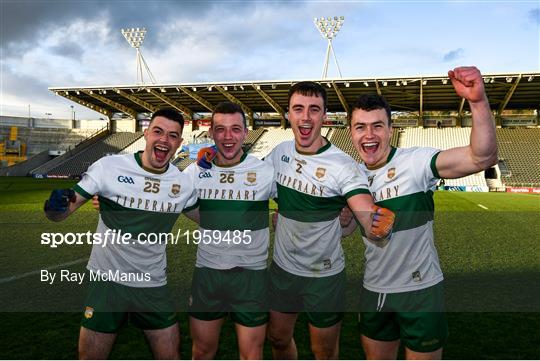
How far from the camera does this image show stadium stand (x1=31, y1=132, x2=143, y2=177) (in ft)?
143

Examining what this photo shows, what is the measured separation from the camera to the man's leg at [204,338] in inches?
124

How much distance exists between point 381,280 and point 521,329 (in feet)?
8.30

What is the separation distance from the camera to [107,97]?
43562 mm

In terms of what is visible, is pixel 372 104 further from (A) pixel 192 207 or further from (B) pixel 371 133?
(A) pixel 192 207

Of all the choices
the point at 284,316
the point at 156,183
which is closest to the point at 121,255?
the point at 156,183

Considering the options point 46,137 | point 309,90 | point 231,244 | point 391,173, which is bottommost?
point 231,244

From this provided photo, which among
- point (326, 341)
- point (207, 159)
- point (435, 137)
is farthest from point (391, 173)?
point (435, 137)

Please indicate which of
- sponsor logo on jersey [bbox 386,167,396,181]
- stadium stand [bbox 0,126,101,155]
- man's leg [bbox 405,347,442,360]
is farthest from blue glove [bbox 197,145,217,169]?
stadium stand [bbox 0,126,101,155]

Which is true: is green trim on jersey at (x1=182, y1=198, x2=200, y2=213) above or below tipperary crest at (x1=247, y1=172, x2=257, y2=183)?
below

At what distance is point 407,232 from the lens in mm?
2883

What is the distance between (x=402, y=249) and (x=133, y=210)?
1.89 meters

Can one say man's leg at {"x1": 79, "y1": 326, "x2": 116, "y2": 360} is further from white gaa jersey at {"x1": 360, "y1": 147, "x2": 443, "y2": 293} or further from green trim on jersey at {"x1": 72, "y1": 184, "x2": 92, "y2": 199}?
white gaa jersey at {"x1": 360, "y1": 147, "x2": 443, "y2": 293}

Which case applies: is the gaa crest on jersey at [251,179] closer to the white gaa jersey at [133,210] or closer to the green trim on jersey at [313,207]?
the green trim on jersey at [313,207]

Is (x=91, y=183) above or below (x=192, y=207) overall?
above
